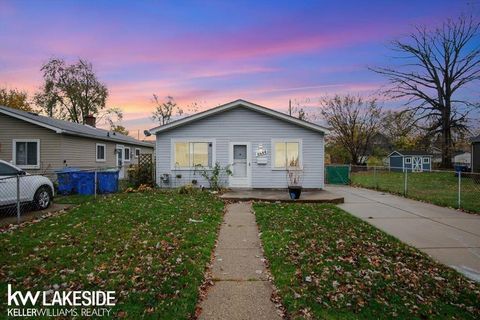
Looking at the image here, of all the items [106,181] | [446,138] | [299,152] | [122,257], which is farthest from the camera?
[446,138]

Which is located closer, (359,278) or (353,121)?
(359,278)

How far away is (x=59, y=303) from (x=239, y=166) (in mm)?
11148

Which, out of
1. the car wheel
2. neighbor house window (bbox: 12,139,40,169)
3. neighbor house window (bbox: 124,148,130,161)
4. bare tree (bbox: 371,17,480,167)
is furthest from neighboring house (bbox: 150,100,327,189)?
bare tree (bbox: 371,17,480,167)

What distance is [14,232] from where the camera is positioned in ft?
20.7

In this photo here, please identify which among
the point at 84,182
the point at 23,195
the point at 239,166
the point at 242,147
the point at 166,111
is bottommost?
the point at 23,195

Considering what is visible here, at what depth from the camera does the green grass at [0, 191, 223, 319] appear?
11.7 ft

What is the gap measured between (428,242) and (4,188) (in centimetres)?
1054

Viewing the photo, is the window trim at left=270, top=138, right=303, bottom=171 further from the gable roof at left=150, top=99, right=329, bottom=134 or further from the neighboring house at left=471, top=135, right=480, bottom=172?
the neighboring house at left=471, top=135, right=480, bottom=172

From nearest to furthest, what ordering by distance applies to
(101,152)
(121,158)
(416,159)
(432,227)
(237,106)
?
1. (432,227)
2. (237,106)
3. (101,152)
4. (121,158)
5. (416,159)

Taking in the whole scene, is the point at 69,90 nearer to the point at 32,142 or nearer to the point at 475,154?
the point at 32,142

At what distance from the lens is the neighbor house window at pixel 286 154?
14000mm

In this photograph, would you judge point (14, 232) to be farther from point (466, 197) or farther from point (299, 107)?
point (299, 107)

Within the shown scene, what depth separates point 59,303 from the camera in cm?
342

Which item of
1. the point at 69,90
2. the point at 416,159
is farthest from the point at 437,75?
the point at 69,90
